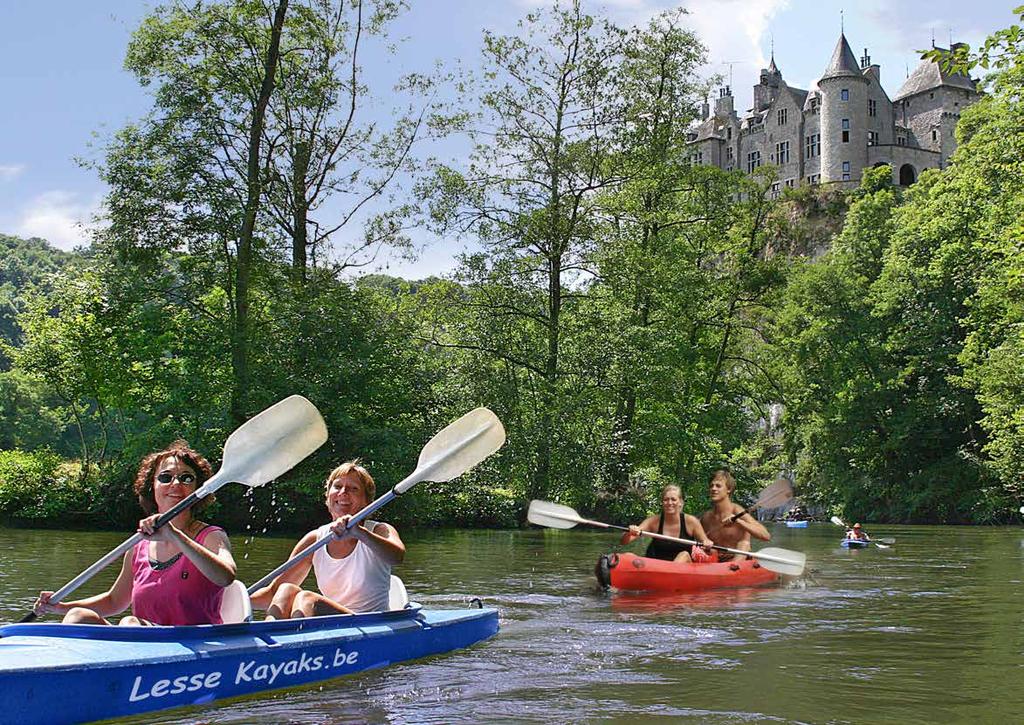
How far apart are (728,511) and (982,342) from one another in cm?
2304

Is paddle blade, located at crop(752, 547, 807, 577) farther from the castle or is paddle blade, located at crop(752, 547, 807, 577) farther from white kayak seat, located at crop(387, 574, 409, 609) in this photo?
the castle

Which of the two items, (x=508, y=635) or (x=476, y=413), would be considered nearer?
(x=476, y=413)

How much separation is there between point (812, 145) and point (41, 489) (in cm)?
5962

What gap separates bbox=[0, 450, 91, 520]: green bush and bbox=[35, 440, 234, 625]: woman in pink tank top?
1625 centimetres

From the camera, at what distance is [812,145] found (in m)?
71.2

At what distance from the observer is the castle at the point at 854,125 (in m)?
68.1

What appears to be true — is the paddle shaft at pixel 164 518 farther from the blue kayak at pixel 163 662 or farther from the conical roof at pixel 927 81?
the conical roof at pixel 927 81

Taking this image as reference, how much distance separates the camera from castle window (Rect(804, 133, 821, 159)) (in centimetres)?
7048

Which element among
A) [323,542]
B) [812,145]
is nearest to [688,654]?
[323,542]

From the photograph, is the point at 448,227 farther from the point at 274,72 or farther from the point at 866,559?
the point at 866,559

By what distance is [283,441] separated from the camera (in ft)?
19.2

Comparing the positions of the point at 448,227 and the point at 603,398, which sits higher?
the point at 448,227

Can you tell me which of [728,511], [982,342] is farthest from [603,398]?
[982,342]

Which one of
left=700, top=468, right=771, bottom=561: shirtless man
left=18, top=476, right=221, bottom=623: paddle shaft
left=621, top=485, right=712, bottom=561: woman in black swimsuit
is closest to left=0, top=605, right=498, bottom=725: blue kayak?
left=18, top=476, right=221, bottom=623: paddle shaft
